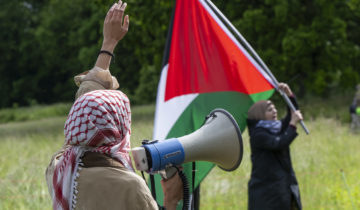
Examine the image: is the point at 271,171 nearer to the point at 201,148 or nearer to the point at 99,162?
the point at 201,148

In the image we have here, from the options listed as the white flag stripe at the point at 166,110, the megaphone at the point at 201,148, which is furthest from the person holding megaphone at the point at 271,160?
the megaphone at the point at 201,148

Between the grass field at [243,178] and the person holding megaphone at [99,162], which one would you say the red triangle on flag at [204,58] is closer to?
the grass field at [243,178]

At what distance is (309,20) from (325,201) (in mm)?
15222

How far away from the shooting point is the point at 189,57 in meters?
4.54

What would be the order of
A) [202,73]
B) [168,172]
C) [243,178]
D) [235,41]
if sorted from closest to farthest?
[168,172] → [202,73] → [235,41] → [243,178]

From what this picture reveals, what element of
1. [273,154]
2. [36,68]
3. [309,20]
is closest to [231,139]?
[273,154]

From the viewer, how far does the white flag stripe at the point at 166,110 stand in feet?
13.8

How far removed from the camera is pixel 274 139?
4.62m

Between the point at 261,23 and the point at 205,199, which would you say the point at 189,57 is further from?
the point at 261,23

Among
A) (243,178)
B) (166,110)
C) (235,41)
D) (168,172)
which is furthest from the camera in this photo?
(243,178)

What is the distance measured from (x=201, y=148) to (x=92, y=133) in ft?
1.64

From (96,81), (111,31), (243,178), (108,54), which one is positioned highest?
(111,31)

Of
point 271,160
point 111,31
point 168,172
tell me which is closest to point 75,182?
point 168,172

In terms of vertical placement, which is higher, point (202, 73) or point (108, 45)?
point (108, 45)
